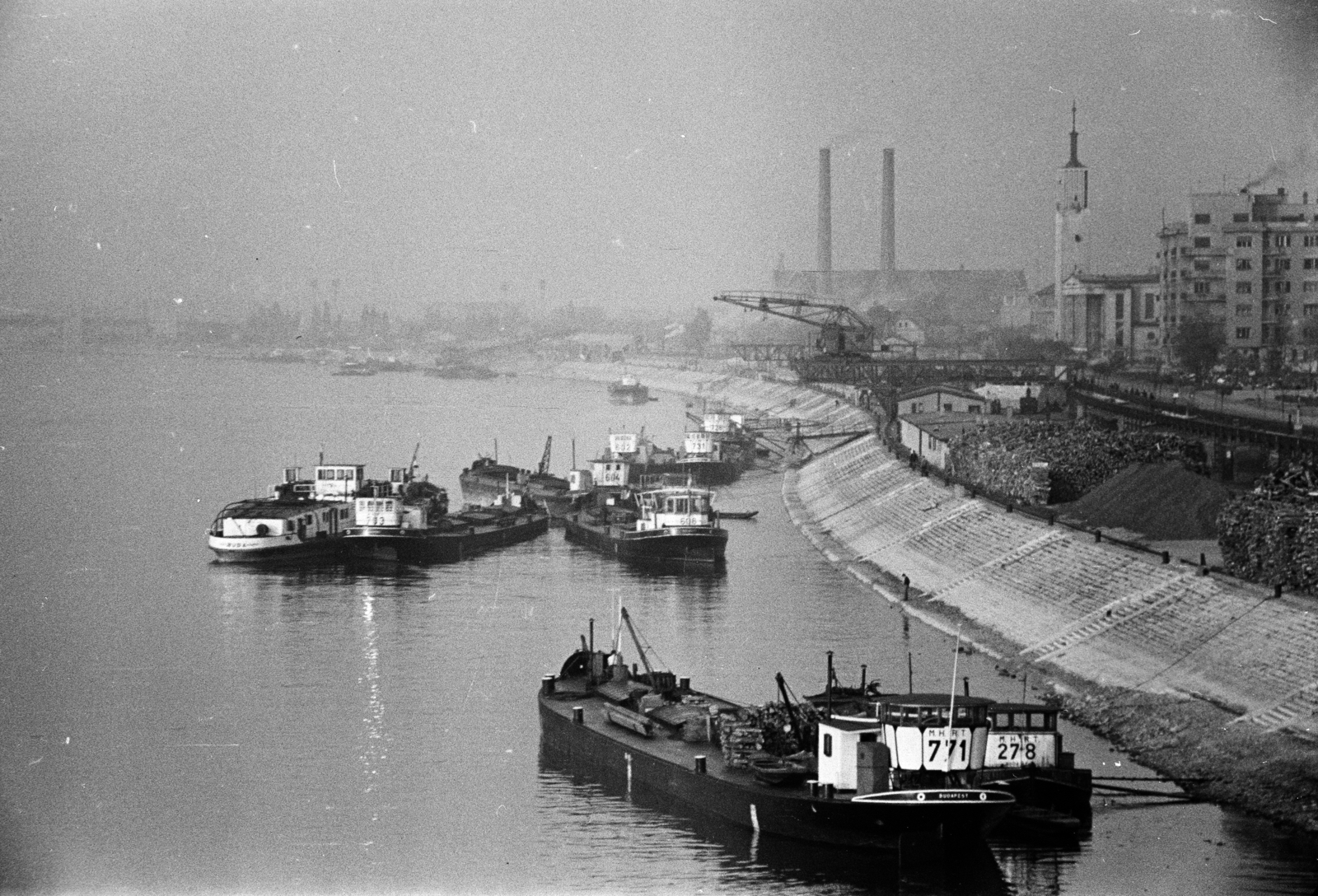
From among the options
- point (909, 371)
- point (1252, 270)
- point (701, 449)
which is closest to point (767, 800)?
point (701, 449)

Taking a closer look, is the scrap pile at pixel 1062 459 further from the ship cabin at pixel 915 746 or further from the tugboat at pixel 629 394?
the tugboat at pixel 629 394

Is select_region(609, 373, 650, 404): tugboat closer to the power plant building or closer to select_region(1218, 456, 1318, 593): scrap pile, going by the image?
the power plant building

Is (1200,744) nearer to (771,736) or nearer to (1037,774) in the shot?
(1037,774)

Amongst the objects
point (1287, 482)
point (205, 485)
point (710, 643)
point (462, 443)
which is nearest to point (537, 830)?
point (710, 643)

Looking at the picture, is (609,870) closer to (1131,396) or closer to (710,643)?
(710,643)

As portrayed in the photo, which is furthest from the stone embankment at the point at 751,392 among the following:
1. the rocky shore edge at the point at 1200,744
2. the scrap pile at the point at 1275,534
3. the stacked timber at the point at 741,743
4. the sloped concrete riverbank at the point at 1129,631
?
the stacked timber at the point at 741,743

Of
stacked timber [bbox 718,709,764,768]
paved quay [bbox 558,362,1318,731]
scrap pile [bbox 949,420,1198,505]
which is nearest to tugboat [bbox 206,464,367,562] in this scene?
paved quay [bbox 558,362,1318,731]
